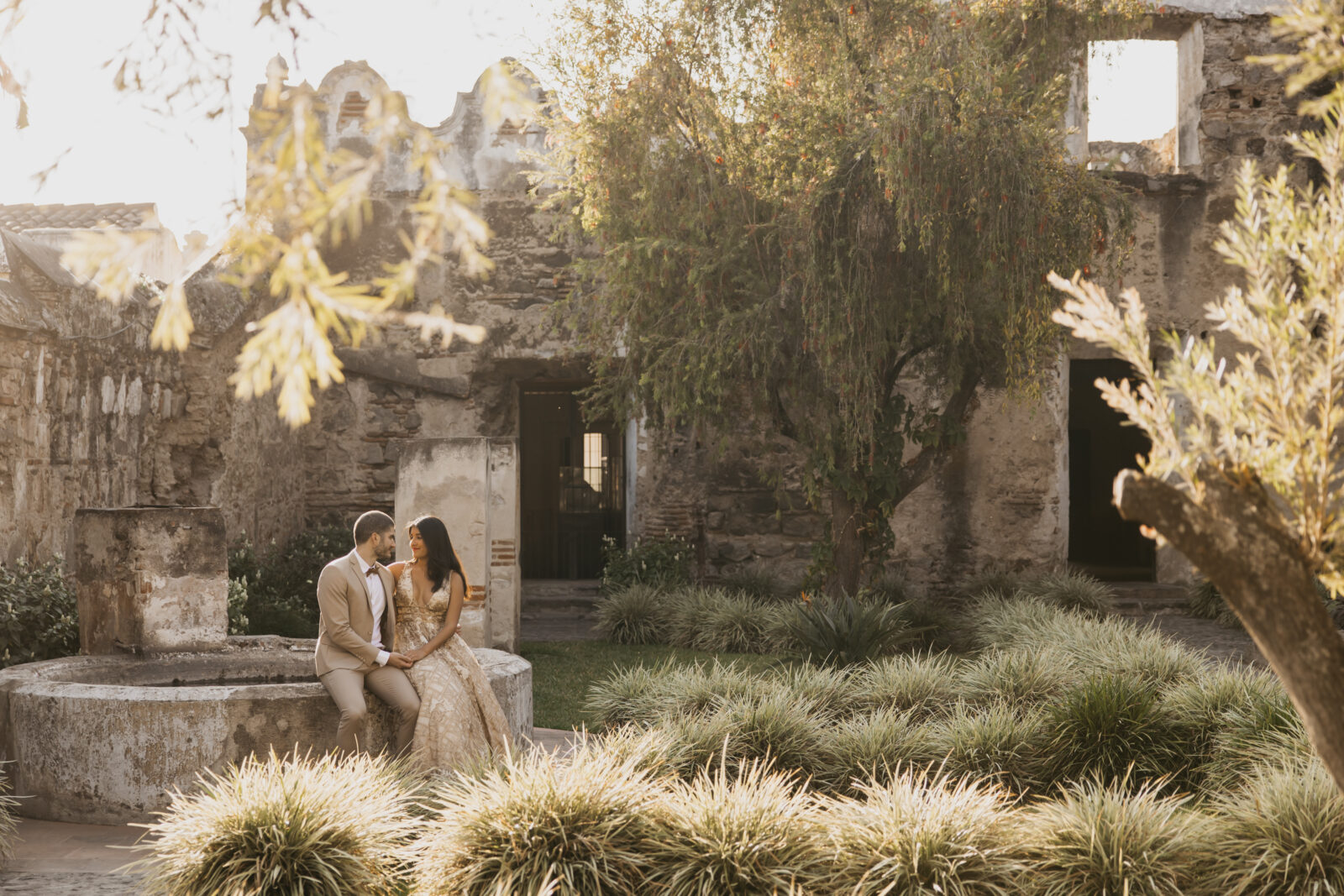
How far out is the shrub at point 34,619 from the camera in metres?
6.91

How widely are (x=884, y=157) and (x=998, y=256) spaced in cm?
110

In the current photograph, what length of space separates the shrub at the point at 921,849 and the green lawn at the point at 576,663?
3257 mm

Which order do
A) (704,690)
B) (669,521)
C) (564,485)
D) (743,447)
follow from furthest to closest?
(564,485) < (743,447) < (669,521) < (704,690)

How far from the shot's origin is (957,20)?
930cm

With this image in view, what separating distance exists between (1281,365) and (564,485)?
13.3m

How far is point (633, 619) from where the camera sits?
1127 centimetres

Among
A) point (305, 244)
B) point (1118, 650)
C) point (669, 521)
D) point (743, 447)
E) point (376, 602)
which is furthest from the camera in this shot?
point (743, 447)

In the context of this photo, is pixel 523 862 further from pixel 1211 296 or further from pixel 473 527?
pixel 1211 296

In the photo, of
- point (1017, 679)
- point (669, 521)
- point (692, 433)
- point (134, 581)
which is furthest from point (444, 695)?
point (692, 433)

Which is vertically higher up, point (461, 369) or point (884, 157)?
point (884, 157)

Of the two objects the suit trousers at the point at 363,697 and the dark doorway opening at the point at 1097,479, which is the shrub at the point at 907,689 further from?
the dark doorway opening at the point at 1097,479

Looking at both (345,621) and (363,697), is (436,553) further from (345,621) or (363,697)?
(363,697)

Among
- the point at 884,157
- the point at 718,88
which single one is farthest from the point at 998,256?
the point at 718,88

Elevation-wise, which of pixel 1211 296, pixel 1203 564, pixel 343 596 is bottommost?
pixel 343 596
